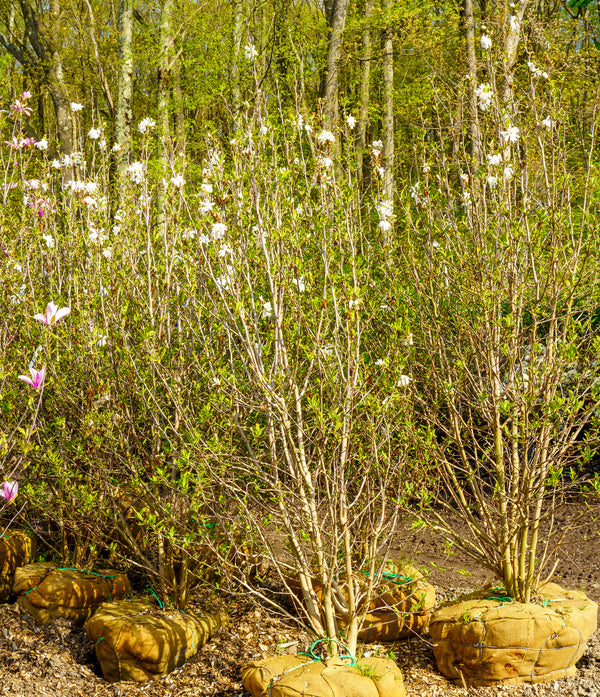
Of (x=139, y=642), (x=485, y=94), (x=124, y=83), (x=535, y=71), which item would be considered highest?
(x=124, y=83)

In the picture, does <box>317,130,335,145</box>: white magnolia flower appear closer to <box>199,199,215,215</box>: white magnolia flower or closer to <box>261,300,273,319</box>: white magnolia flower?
<box>199,199,215,215</box>: white magnolia flower

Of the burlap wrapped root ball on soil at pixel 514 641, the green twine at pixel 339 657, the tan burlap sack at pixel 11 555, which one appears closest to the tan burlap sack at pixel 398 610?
the burlap wrapped root ball on soil at pixel 514 641

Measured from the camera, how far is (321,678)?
111 inches

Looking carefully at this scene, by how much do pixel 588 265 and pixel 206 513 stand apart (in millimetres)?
2611

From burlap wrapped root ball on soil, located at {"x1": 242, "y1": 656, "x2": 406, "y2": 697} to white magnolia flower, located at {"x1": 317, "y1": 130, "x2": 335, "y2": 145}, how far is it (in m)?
2.34

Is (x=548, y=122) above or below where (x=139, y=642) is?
above

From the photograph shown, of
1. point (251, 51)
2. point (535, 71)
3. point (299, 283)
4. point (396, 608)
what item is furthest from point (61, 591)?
→ point (535, 71)

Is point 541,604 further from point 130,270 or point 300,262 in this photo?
point 130,270

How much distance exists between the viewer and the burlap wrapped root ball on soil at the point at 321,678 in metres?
2.79

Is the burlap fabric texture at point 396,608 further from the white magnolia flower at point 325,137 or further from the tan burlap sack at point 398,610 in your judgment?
the white magnolia flower at point 325,137

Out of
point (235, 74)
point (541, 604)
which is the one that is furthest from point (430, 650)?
point (235, 74)

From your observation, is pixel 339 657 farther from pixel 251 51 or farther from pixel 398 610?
pixel 251 51

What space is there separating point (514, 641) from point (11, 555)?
129 inches

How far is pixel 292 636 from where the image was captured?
386 centimetres
